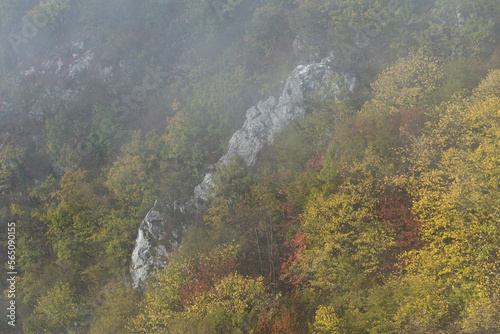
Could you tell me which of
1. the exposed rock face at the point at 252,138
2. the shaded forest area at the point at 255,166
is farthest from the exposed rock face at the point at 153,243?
the shaded forest area at the point at 255,166

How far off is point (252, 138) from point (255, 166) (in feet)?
15.5

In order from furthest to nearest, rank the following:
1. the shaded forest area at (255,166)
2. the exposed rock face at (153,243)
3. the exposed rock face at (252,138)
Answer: the exposed rock face at (252,138)
the exposed rock face at (153,243)
the shaded forest area at (255,166)

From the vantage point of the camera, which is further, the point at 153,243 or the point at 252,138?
the point at 252,138

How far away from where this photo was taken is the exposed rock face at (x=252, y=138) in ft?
125

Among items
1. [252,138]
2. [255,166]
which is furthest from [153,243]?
[252,138]

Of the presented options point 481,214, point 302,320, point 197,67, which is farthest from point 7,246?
point 481,214

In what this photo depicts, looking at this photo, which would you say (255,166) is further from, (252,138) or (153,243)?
(153,243)

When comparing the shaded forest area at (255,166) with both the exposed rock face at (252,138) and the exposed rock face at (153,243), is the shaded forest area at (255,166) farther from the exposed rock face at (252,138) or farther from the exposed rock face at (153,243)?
the exposed rock face at (153,243)

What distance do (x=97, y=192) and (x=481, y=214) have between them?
5068 cm

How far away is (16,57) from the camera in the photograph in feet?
226

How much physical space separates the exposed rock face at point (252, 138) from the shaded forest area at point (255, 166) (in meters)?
1.91

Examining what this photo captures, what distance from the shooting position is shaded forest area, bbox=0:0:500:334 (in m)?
20.8

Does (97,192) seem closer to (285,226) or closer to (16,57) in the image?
(285,226)

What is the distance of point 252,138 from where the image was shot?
4247cm
